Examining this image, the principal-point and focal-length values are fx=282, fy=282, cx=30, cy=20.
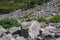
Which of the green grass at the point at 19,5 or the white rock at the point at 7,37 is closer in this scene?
the white rock at the point at 7,37

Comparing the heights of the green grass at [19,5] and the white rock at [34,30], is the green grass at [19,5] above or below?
below

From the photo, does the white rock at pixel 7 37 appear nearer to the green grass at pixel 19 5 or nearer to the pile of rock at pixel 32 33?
the pile of rock at pixel 32 33

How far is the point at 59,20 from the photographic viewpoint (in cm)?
2172

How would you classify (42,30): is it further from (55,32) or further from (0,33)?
(0,33)

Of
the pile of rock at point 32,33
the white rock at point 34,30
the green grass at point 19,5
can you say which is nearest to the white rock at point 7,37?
the pile of rock at point 32,33

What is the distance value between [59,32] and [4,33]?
3.60 metres

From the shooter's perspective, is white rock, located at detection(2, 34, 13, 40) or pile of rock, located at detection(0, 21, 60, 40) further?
white rock, located at detection(2, 34, 13, 40)

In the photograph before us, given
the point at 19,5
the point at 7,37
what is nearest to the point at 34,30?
the point at 7,37

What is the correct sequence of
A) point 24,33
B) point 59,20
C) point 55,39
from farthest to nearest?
1. point 59,20
2. point 24,33
3. point 55,39

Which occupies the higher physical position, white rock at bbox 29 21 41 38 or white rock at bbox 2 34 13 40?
white rock at bbox 29 21 41 38

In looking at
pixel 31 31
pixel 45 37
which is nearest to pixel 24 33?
pixel 31 31

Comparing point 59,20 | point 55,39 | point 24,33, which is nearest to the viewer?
point 55,39

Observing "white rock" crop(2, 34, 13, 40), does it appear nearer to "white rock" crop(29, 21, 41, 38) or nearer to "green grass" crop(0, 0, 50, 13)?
"white rock" crop(29, 21, 41, 38)

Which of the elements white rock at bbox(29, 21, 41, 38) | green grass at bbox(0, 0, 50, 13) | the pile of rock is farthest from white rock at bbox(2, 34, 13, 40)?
green grass at bbox(0, 0, 50, 13)
